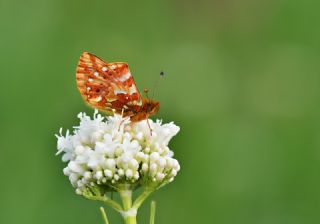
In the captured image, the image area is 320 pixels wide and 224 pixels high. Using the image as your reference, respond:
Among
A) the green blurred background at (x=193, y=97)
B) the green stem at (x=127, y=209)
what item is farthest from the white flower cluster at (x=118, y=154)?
the green blurred background at (x=193, y=97)

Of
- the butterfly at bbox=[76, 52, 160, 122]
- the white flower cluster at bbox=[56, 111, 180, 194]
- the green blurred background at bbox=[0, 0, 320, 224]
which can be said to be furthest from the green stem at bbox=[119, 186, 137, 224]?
the green blurred background at bbox=[0, 0, 320, 224]

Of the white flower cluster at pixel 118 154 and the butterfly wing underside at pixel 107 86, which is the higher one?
the butterfly wing underside at pixel 107 86

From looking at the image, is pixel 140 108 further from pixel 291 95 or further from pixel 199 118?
pixel 291 95

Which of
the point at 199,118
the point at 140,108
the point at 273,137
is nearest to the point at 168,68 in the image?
the point at 199,118

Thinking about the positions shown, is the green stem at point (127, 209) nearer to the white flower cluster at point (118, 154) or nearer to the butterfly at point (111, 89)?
the white flower cluster at point (118, 154)

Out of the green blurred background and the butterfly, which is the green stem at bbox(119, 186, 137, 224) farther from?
the green blurred background

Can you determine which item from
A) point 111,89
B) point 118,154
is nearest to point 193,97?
point 111,89
